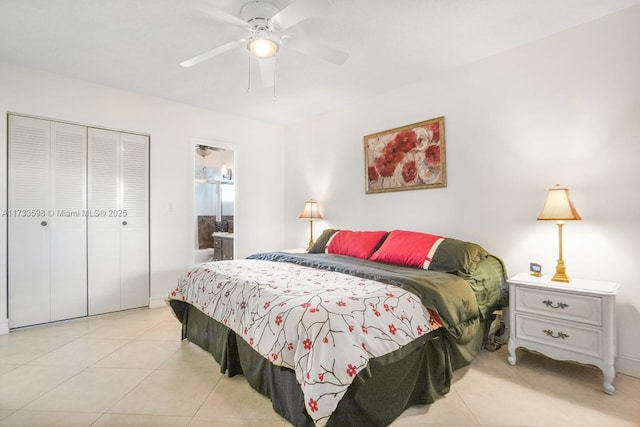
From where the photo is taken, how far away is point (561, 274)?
2.18 m

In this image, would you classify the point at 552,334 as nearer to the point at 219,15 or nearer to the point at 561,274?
the point at 561,274

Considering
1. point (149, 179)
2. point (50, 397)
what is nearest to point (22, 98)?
point (149, 179)

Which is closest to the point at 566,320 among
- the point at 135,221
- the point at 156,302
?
the point at 156,302

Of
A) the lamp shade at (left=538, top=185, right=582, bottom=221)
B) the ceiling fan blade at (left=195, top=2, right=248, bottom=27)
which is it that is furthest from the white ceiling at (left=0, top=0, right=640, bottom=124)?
the lamp shade at (left=538, top=185, right=582, bottom=221)

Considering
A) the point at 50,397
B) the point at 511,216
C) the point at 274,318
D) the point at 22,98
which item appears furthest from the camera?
the point at 22,98

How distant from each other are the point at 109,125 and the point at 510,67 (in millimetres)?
3948

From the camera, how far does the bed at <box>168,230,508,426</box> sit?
142 centimetres

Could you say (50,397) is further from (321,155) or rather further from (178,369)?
(321,155)

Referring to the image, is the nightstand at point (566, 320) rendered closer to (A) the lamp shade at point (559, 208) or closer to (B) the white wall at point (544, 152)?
(B) the white wall at point (544, 152)

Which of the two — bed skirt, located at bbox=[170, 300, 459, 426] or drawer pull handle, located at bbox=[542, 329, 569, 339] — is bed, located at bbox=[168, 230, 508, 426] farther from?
drawer pull handle, located at bbox=[542, 329, 569, 339]

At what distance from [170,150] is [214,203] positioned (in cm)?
114

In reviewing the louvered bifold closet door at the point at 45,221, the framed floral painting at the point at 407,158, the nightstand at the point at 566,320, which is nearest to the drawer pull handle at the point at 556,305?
the nightstand at the point at 566,320

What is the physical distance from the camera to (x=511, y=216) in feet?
8.66

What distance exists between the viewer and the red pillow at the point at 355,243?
120 inches
